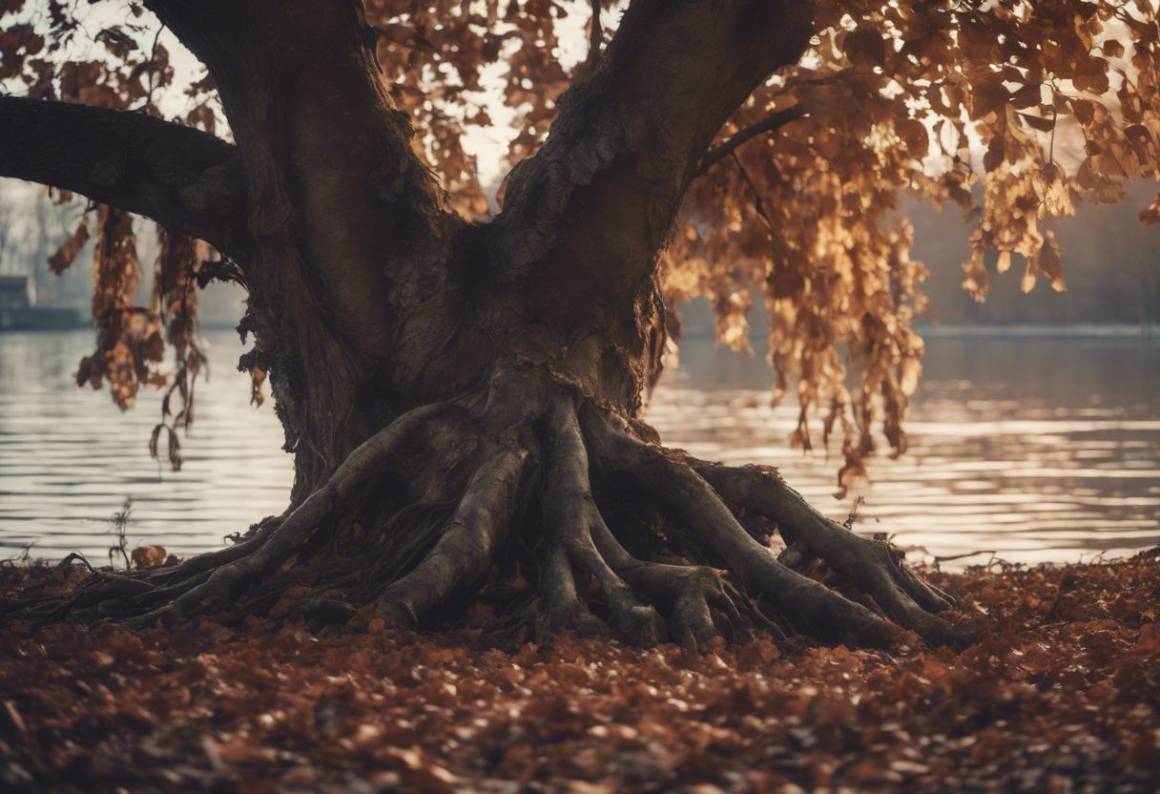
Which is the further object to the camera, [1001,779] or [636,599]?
[636,599]

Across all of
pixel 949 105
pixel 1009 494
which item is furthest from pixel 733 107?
pixel 1009 494

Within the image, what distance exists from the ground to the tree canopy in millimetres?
3102

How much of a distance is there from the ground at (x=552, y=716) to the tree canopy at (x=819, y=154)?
3102 mm

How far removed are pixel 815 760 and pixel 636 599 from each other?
2512mm

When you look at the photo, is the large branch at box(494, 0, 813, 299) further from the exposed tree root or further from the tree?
the exposed tree root

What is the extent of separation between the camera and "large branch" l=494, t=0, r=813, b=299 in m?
7.55

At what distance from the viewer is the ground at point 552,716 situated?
12.6 ft

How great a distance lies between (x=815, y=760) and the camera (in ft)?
13.1

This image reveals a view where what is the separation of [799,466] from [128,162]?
44.1 feet

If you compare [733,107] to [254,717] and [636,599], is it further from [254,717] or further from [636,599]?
[254,717]

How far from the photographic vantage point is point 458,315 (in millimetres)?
7855

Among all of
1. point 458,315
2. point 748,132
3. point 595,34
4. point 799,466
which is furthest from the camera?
point 799,466

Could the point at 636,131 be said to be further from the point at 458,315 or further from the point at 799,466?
the point at 799,466

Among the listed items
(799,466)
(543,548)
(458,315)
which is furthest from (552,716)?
(799,466)
